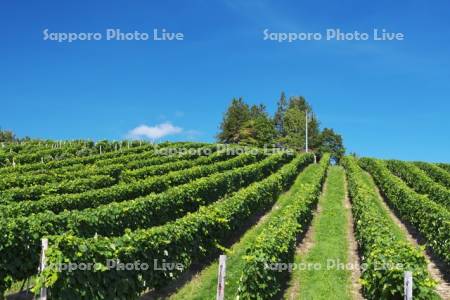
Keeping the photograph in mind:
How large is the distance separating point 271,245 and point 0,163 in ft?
123

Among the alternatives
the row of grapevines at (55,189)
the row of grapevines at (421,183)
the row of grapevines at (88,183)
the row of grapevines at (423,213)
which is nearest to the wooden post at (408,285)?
the row of grapevines at (423,213)

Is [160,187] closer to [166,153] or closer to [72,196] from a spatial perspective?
[72,196]

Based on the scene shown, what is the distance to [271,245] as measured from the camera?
16.0 meters

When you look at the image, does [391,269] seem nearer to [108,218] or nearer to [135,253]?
[135,253]

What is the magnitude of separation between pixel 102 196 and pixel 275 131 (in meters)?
71.9

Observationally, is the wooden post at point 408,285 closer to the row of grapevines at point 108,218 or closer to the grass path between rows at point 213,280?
the grass path between rows at point 213,280

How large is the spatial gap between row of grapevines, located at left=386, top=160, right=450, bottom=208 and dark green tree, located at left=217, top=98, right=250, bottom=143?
44.6 metres

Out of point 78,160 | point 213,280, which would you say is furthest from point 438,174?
point 213,280

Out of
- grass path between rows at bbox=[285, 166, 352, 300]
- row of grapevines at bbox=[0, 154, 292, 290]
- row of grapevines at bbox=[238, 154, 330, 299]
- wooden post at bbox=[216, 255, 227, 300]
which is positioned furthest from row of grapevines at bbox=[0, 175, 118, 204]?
wooden post at bbox=[216, 255, 227, 300]

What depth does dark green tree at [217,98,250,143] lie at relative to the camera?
94.1 metres

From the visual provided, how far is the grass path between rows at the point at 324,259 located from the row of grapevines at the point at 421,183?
541cm

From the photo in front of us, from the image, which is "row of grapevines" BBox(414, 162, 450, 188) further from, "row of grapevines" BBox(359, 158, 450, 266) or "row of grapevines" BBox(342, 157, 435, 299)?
"row of grapevines" BBox(342, 157, 435, 299)

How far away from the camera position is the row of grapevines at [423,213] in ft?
63.5

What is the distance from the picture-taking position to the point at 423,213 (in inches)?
926
